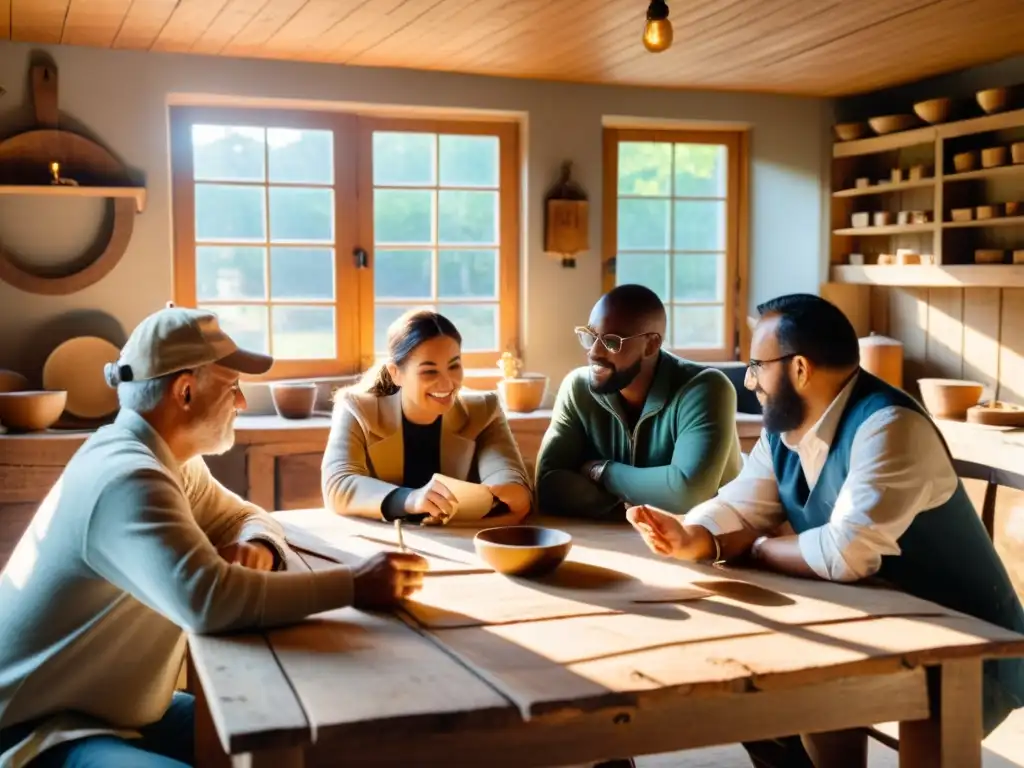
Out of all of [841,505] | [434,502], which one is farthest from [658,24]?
[841,505]

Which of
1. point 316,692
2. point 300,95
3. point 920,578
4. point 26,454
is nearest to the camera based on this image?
point 316,692

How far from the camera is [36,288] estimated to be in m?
4.20

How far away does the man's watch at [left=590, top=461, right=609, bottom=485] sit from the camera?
8.67 feet

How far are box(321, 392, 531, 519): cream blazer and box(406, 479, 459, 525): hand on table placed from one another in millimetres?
189

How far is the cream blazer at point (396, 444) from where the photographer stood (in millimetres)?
2639

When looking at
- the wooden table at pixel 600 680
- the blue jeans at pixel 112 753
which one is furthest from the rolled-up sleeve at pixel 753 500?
the blue jeans at pixel 112 753

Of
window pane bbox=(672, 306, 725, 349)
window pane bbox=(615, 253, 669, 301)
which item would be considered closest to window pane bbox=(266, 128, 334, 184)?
window pane bbox=(615, 253, 669, 301)

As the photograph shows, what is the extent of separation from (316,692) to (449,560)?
0.73m

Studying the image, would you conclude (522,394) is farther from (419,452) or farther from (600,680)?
(600,680)

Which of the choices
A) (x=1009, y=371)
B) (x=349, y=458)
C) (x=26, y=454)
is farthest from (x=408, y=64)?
(x=1009, y=371)

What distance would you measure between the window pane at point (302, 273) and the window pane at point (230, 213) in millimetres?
131

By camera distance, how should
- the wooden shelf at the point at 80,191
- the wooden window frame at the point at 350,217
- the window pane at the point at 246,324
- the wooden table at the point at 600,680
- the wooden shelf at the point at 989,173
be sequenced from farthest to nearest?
the window pane at the point at 246,324 → the wooden window frame at the point at 350,217 → the wooden shelf at the point at 989,173 → the wooden shelf at the point at 80,191 → the wooden table at the point at 600,680

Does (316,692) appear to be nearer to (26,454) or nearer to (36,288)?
(26,454)

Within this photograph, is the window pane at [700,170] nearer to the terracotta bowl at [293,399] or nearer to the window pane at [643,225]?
the window pane at [643,225]
